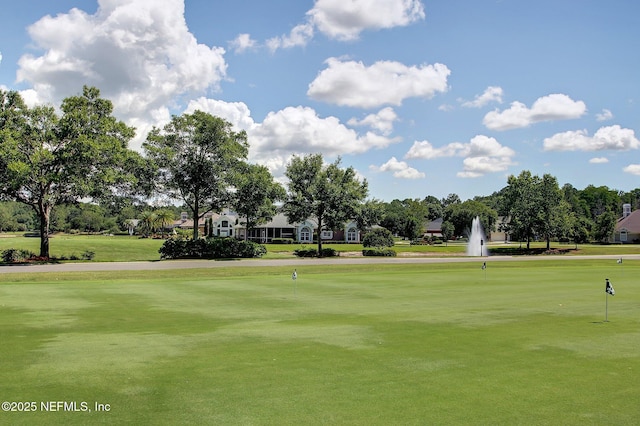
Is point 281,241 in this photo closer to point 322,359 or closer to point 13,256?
point 13,256

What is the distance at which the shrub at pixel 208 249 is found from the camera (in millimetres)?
52375

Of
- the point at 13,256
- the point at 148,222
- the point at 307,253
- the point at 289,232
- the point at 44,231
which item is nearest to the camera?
the point at 13,256

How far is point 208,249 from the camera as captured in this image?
2117 inches

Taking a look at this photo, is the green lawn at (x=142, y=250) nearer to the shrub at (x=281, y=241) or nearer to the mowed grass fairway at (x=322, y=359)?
the shrub at (x=281, y=241)

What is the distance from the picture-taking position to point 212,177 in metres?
54.0

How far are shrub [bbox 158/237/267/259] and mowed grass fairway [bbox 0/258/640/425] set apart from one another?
101ft

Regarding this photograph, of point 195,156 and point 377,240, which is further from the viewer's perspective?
point 377,240

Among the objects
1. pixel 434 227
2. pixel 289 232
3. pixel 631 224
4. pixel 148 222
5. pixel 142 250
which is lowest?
pixel 142 250

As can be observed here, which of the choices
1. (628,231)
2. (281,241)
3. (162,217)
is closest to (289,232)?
(281,241)

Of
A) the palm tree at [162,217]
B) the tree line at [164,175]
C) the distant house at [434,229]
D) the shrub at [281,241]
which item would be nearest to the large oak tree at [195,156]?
the tree line at [164,175]

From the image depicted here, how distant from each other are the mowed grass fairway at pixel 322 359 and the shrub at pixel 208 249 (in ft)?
101

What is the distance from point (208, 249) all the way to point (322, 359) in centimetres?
4456

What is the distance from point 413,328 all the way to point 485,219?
120 m

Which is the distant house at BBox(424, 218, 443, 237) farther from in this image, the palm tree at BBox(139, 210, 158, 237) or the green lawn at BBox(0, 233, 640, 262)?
the palm tree at BBox(139, 210, 158, 237)
